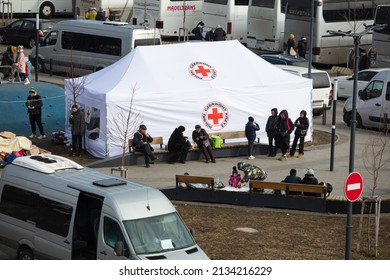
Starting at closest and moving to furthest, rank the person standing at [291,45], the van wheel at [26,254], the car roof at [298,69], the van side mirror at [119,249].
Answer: the van side mirror at [119,249]
the van wheel at [26,254]
the car roof at [298,69]
the person standing at [291,45]

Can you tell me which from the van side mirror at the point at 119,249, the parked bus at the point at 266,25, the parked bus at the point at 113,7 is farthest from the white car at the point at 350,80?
the van side mirror at the point at 119,249

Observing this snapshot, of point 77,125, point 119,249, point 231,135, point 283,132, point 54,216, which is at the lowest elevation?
point 231,135

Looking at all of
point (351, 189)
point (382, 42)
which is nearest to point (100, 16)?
point (382, 42)

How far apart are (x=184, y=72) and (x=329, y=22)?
1705 cm

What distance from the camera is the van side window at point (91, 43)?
4634 centimetres

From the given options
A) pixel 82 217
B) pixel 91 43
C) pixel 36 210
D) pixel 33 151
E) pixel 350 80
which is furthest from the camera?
pixel 91 43

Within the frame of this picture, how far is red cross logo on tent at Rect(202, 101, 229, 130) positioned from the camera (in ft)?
114

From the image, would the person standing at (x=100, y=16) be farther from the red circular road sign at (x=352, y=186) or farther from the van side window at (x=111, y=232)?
the van side window at (x=111, y=232)

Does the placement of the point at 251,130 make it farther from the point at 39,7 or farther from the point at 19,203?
the point at 39,7

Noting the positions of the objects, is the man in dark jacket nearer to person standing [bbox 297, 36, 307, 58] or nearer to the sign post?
the sign post

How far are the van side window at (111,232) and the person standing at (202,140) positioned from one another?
13195 mm

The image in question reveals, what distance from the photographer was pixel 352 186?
841 inches

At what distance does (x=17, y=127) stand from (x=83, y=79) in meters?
2.96

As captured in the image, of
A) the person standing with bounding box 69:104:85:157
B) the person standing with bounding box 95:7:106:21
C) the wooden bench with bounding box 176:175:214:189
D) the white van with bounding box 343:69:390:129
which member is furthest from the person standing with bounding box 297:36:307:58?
the wooden bench with bounding box 176:175:214:189
